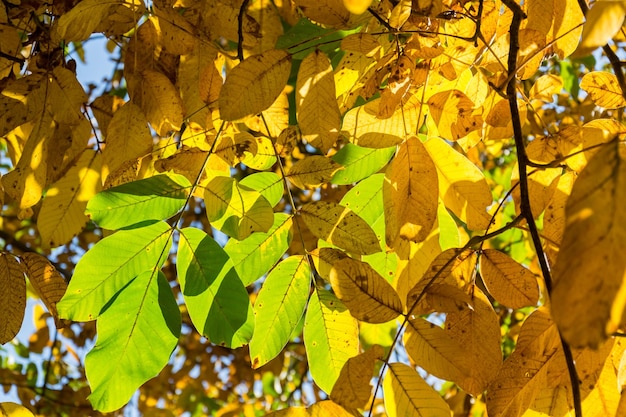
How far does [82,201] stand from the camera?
1637mm

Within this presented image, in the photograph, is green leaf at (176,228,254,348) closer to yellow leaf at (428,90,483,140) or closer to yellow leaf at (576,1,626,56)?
yellow leaf at (428,90,483,140)

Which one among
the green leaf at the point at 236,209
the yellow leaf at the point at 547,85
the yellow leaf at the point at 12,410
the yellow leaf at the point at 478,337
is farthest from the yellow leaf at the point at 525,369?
the yellow leaf at the point at 12,410

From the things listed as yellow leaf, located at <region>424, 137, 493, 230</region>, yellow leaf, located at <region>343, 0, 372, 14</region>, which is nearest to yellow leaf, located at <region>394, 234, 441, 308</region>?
yellow leaf, located at <region>424, 137, 493, 230</region>

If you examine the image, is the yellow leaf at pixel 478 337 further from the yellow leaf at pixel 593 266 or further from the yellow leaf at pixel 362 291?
the yellow leaf at pixel 593 266

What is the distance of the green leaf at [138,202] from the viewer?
122cm

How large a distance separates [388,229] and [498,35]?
47 cm

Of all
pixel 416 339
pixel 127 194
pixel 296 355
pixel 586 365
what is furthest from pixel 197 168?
pixel 296 355

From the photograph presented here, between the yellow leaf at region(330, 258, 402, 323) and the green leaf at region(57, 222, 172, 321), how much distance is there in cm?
38

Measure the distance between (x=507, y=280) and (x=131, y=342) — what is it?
67 cm

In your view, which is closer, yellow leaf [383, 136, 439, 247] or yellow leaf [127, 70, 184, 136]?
yellow leaf [383, 136, 439, 247]

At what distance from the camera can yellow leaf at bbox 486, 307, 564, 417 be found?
1057 millimetres

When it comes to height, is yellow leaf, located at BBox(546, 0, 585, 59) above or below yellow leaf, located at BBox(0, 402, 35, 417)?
above

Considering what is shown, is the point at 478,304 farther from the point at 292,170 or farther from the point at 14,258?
the point at 14,258

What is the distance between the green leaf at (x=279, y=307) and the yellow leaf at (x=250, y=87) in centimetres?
32
